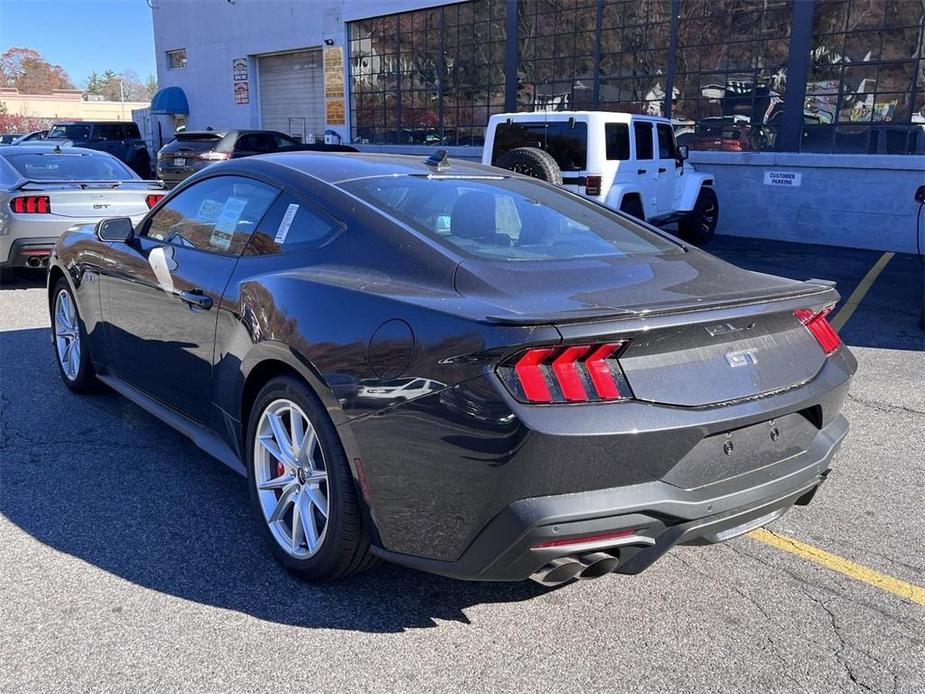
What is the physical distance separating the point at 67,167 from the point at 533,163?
564 centimetres

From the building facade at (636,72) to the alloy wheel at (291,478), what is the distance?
43.1 feet

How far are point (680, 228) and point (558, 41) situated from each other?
6045 millimetres

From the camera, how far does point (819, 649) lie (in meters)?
2.79

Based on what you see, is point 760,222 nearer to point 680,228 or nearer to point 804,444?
point 680,228

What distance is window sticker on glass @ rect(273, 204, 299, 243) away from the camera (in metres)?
3.43

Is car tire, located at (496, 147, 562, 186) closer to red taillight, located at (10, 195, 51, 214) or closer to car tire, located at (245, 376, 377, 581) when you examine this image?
red taillight, located at (10, 195, 51, 214)

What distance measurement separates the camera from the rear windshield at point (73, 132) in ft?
76.1

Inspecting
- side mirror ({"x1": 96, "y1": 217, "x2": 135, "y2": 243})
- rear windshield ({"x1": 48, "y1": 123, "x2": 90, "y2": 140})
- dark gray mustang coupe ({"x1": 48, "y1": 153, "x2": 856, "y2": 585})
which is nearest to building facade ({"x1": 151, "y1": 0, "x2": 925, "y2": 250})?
rear windshield ({"x1": 48, "y1": 123, "x2": 90, "y2": 140})

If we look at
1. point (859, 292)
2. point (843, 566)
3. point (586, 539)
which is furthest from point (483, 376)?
point (859, 292)

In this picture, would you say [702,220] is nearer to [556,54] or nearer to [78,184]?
[556,54]

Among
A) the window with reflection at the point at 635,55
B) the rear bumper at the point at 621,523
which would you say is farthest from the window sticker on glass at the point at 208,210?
the window with reflection at the point at 635,55

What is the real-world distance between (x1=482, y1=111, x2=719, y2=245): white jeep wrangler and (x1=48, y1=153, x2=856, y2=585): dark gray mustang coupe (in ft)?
22.1

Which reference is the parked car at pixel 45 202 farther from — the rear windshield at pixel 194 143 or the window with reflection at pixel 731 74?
the window with reflection at pixel 731 74

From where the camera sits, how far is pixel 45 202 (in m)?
8.74
